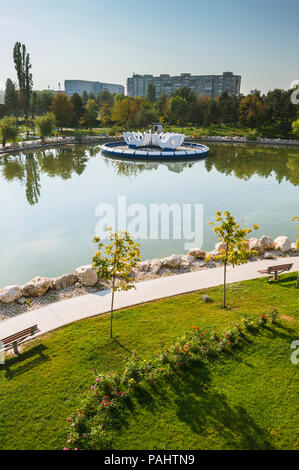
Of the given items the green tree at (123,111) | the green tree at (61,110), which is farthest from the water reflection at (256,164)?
the green tree at (61,110)

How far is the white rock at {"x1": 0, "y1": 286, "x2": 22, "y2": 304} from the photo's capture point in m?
10.5

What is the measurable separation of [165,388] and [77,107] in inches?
2841

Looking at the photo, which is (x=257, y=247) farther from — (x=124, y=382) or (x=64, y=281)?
(x=124, y=382)

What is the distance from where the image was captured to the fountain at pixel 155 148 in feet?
134

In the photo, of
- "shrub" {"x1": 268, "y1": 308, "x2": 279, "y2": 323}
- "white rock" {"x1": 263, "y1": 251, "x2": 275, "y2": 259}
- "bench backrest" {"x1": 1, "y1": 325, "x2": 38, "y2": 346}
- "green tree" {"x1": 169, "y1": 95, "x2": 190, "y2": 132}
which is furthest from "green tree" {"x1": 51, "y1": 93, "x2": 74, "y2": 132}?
"shrub" {"x1": 268, "y1": 308, "x2": 279, "y2": 323}

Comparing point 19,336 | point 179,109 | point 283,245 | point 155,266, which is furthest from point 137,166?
point 179,109

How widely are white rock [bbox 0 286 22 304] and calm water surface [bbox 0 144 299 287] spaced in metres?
1.71

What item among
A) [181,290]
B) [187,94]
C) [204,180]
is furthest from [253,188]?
[187,94]

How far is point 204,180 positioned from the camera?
97.6 feet

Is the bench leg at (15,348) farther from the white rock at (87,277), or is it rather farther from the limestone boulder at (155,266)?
the limestone boulder at (155,266)

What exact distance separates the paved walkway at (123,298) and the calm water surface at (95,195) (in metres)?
2.62

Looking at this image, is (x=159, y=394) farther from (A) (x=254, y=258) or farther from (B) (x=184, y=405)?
(A) (x=254, y=258)

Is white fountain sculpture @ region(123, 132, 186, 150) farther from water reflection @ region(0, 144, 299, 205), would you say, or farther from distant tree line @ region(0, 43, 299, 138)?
distant tree line @ region(0, 43, 299, 138)

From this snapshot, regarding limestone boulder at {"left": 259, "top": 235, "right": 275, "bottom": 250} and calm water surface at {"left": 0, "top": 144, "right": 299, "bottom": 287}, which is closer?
limestone boulder at {"left": 259, "top": 235, "right": 275, "bottom": 250}
